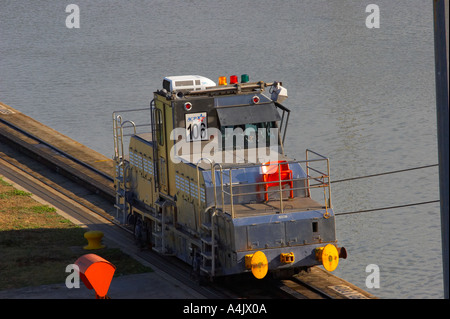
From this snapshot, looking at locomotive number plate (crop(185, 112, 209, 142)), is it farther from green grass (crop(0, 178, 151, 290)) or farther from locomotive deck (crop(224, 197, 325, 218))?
green grass (crop(0, 178, 151, 290))

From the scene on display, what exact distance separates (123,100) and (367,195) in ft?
53.2

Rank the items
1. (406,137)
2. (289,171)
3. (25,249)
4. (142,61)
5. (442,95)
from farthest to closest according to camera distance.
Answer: (142,61), (406,137), (25,249), (289,171), (442,95)

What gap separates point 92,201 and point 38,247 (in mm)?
5436

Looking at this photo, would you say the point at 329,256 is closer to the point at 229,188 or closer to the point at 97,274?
the point at 229,188

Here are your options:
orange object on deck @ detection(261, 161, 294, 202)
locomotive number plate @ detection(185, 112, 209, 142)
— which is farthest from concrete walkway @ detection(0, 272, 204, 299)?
locomotive number plate @ detection(185, 112, 209, 142)

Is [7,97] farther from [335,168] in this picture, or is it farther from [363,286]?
[363,286]

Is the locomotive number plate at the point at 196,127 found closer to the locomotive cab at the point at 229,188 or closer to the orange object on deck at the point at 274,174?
the locomotive cab at the point at 229,188

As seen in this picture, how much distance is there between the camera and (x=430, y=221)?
86.1 ft

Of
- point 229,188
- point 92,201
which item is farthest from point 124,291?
point 92,201

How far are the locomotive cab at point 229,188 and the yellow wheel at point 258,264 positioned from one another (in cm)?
2

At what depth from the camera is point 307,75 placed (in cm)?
4472

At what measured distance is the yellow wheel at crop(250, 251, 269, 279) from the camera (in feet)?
54.3

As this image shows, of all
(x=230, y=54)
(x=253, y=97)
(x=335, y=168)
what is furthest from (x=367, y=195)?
(x=230, y=54)

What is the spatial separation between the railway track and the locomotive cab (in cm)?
48
